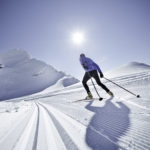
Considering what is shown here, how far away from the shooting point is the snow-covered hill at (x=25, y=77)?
71.7m

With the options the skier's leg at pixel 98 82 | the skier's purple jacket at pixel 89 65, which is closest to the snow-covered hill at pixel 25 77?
the skier's purple jacket at pixel 89 65

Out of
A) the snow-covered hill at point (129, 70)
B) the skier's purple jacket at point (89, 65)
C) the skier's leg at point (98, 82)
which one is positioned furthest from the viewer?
the snow-covered hill at point (129, 70)

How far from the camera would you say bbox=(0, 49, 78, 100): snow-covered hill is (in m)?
71.7

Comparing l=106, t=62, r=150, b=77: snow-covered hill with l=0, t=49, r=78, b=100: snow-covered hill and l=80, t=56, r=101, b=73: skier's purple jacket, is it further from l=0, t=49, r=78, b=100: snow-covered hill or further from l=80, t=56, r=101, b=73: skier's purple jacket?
l=80, t=56, r=101, b=73: skier's purple jacket

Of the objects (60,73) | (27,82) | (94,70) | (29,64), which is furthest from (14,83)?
(94,70)

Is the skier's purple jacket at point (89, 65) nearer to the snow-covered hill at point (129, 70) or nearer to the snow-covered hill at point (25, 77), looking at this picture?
the snow-covered hill at point (129, 70)

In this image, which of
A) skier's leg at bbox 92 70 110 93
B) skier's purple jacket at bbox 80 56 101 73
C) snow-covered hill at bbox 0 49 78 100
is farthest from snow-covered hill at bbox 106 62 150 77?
skier's leg at bbox 92 70 110 93

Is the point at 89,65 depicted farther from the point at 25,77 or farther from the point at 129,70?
the point at 25,77

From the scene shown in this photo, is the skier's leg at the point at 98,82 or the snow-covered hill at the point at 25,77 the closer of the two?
the skier's leg at the point at 98,82

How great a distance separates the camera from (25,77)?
3164 inches

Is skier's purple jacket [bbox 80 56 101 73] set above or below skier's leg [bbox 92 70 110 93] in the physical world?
above

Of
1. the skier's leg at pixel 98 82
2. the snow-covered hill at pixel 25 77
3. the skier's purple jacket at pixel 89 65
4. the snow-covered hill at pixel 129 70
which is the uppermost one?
the snow-covered hill at pixel 25 77

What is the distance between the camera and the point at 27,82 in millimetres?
Result: 77312

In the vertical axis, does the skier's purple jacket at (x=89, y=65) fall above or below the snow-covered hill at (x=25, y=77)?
below
